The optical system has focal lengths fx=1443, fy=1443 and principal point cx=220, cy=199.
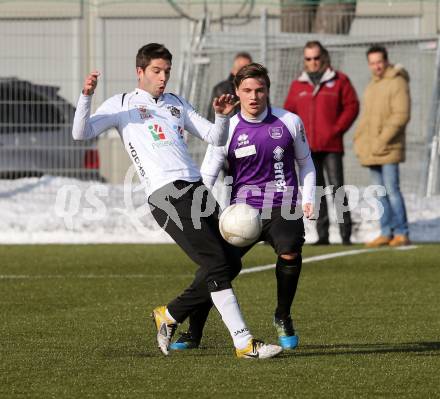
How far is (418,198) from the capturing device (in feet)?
63.6

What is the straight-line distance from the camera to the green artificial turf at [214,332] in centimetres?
726

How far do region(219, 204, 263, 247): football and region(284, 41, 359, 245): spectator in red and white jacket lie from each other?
7.88 meters

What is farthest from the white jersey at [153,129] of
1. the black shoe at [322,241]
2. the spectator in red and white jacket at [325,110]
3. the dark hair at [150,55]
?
the black shoe at [322,241]

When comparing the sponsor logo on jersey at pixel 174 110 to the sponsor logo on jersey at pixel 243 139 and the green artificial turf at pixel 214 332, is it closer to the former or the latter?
the sponsor logo on jersey at pixel 243 139

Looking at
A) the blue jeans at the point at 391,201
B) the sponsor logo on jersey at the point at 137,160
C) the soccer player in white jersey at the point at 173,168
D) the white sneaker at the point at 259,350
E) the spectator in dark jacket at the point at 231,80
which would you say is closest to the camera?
the white sneaker at the point at 259,350

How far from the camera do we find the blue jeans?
16375 millimetres

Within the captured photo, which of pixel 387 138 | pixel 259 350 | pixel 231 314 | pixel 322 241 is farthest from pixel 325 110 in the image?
pixel 259 350

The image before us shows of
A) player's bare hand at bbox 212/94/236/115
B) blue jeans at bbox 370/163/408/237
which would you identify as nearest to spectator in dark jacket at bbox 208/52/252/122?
blue jeans at bbox 370/163/408/237

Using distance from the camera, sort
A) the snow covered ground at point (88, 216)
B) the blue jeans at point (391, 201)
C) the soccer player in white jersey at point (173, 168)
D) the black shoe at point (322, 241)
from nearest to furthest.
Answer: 1. the soccer player in white jersey at point (173, 168)
2. the blue jeans at point (391, 201)
3. the black shoe at point (322, 241)
4. the snow covered ground at point (88, 216)

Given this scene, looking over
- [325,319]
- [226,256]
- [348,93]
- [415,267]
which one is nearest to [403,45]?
[348,93]

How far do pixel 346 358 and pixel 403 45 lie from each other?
1263 centimetres

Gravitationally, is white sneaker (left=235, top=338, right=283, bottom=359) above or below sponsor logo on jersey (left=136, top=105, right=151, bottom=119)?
below

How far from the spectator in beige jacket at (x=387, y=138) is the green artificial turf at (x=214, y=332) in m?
0.98

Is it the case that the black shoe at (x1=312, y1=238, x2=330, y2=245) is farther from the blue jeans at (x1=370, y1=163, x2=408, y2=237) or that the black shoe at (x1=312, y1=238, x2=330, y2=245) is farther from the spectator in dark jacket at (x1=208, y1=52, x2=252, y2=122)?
the spectator in dark jacket at (x1=208, y1=52, x2=252, y2=122)
